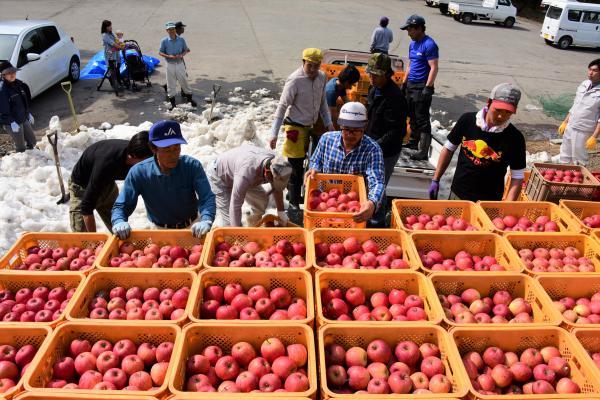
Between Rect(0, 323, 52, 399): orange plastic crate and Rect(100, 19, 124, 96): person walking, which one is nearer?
Rect(0, 323, 52, 399): orange plastic crate

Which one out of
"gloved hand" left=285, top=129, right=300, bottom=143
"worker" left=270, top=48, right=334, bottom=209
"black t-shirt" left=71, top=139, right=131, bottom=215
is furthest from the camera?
"gloved hand" left=285, top=129, right=300, bottom=143

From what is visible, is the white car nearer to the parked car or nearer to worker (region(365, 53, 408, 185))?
worker (region(365, 53, 408, 185))

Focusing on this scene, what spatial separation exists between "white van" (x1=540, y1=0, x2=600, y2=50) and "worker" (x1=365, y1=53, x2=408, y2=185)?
79.0ft

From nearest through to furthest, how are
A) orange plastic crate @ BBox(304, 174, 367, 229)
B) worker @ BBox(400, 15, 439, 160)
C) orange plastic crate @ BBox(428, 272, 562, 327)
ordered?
orange plastic crate @ BBox(428, 272, 562, 327), orange plastic crate @ BBox(304, 174, 367, 229), worker @ BBox(400, 15, 439, 160)

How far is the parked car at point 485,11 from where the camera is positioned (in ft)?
94.5

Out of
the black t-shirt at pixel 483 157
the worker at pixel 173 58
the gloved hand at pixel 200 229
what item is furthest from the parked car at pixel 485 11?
the gloved hand at pixel 200 229

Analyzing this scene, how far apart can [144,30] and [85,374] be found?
1971cm

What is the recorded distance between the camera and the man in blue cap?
3.74 m

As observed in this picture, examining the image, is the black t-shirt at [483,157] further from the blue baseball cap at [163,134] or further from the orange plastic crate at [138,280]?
the orange plastic crate at [138,280]

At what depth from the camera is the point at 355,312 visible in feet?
10.8

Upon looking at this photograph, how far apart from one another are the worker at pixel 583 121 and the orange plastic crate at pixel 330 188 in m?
4.45

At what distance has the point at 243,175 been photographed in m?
4.62

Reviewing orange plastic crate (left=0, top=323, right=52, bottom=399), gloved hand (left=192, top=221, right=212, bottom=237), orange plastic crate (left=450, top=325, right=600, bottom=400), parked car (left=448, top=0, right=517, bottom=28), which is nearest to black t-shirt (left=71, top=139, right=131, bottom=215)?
gloved hand (left=192, top=221, right=212, bottom=237)

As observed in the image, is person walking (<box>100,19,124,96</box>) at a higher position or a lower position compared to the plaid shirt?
lower
